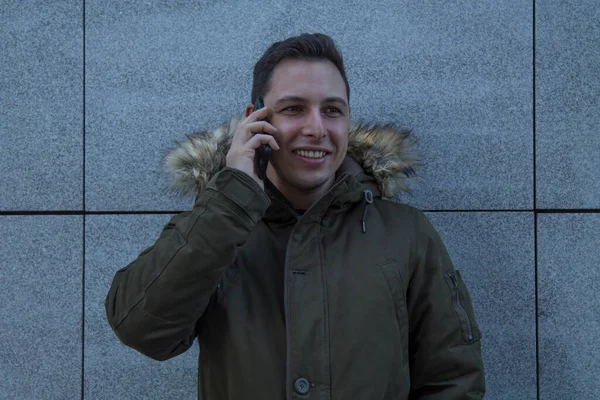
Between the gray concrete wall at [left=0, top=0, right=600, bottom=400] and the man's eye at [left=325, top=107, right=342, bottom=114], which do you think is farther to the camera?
the gray concrete wall at [left=0, top=0, right=600, bottom=400]

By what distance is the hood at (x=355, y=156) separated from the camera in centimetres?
229

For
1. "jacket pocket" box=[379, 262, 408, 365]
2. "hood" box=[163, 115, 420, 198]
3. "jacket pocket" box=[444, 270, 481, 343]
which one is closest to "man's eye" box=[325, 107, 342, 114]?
"hood" box=[163, 115, 420, 198]

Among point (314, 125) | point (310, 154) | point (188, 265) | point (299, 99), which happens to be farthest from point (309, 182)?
point (188, 265)

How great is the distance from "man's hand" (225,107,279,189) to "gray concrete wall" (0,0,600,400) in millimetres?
1142

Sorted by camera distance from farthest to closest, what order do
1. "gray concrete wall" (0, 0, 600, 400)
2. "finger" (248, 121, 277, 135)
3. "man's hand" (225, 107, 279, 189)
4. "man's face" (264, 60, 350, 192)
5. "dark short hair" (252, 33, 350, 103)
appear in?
1. "gray concrete wall" (0, 0, 600, 400)
2. "dark short hair" (252, 33, 350, 103)
3. "man's face" (264, 60, 350, 192)
4. "finger" (248, 121, 277, 135)
5. "man's hand" (225, 107, 279, 189)

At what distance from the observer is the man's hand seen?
1.92m

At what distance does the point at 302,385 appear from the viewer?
188 centimetres

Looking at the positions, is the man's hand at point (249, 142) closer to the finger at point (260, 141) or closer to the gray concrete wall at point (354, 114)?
the finger at point (260, 141)

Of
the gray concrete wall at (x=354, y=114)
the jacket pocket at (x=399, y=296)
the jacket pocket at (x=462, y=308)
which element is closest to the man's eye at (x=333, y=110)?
the jacket pocket at (x=399, y=296)

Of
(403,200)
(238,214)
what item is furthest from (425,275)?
(403,200)

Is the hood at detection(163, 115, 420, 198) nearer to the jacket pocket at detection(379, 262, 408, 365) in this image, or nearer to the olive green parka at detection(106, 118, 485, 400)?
the olive green parka at detection(106, 118, 485, 400)

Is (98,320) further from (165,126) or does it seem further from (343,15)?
(343,15)

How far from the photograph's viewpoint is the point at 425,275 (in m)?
2.15

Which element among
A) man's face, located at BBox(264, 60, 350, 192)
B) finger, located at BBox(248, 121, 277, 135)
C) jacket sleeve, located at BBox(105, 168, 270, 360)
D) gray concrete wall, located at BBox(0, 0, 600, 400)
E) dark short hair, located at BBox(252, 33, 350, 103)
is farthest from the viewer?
gray concrete wall, located at BBox(0, 0, 600, 400)
